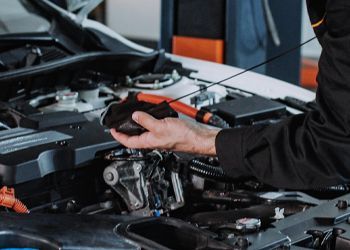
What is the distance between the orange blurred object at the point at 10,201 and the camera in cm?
188

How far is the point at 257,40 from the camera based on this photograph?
15.4 ft

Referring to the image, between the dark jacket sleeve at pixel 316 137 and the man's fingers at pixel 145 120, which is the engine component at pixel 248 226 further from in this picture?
the man's fingers at pixel 145 120

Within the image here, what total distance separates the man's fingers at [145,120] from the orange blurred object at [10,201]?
1.11ft

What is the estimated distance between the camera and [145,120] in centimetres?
189

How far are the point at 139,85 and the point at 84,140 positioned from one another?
2.26 feet

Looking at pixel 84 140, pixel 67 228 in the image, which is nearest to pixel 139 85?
pixel 84 140

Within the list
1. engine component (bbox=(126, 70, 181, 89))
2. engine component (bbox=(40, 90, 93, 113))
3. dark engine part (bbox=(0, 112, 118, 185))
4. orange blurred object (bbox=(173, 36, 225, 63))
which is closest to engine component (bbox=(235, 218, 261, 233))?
dark engine part (bbox=(0, 112, 118, 185))

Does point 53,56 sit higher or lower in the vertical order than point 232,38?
higher

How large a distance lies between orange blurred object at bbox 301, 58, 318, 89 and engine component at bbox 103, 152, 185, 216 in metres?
4.55

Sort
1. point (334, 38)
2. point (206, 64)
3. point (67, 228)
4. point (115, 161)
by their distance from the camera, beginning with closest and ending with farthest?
point (334, 38) → point (67, 228) → point (115, 161) → point (206, 64)

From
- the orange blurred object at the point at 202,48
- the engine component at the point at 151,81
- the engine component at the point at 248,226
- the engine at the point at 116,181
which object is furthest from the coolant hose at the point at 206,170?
the orange blurred object at the point at 202,48

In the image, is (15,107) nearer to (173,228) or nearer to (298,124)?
(173,228)

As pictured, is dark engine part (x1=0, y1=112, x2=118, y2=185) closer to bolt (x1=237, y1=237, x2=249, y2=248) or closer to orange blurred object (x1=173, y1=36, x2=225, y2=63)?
bolt (x1=237, y1=237, x2=249, y2=248)

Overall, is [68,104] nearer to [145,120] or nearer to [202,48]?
[145,120]
